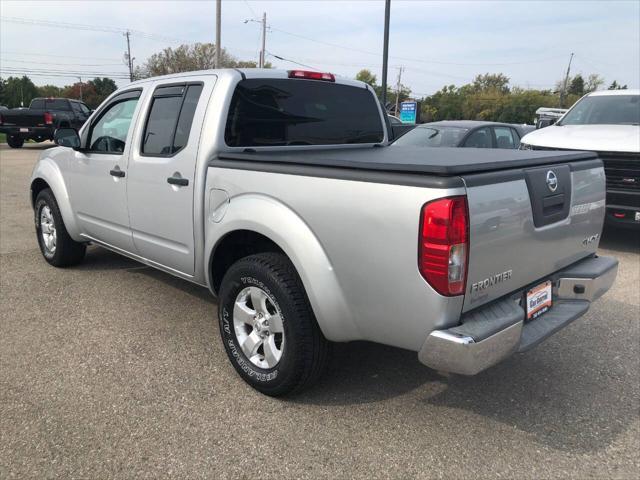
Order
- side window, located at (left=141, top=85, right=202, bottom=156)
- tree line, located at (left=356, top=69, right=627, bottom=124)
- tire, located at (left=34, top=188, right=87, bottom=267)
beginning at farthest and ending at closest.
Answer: tree line, located at (left=356, top=69, right=627, bottom=124) < tire, located at (left=34, top=188, right=87, bottom=267) < side window, located at (left=141, top=85, right=202, bottom=156)

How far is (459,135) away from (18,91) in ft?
374

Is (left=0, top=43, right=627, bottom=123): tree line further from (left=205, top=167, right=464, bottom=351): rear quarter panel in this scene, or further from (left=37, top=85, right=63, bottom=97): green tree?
(left=205, top=167, right=464, bottom=351): rear quarter panel

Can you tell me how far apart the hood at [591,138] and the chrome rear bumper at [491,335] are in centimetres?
416

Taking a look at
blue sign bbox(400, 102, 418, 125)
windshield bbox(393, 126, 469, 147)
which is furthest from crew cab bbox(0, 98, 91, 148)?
windshield bbox(393, 126, 469, 147)

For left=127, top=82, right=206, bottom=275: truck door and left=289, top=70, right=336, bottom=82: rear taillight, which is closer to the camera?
left=127, top=82, right=206, bottom=275: truck door

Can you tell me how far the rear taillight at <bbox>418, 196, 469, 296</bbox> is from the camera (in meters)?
2.20

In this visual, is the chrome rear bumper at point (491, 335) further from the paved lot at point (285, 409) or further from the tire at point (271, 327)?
the tire at point (271, 327)

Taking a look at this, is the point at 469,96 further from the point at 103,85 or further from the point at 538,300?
the point at 538,300

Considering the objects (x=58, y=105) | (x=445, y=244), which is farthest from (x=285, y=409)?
(x=58, y=105)

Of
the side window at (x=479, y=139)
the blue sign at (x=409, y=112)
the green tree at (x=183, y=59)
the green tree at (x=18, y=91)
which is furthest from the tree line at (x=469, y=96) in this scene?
the side window at (x=479, y=139)

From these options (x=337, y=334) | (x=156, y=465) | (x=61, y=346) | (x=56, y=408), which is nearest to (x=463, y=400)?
(x=337, y=334)

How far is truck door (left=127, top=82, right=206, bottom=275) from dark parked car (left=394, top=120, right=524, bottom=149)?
203 inches

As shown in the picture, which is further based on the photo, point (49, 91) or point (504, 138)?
point (49, 91)

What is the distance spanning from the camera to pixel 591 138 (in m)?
6.71
